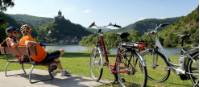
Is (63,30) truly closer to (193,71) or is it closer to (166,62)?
(166,62)

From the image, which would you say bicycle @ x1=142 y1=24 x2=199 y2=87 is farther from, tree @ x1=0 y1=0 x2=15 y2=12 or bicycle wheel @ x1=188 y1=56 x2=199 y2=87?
tree @ x1=0 y1=0 x2=15 y2=12

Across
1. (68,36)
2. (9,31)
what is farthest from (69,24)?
(9,31)

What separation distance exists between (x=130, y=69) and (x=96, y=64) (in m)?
1.41

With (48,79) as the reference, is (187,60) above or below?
above

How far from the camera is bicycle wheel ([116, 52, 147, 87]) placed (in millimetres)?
6828

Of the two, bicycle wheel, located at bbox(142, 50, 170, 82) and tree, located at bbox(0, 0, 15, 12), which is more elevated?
tree, located at bbox(0, 0, 15, 12)

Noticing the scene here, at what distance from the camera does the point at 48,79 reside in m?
8.37

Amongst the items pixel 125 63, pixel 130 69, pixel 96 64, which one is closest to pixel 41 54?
pixel 96 64

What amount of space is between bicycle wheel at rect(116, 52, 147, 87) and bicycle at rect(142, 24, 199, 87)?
2.48 feet

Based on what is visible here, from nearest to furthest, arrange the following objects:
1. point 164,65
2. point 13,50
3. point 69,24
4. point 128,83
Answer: point 128,83, point 164,65, point 13,50, point 69,24

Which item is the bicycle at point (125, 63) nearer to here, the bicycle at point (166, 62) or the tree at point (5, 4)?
the bicycle at point (166, 62)

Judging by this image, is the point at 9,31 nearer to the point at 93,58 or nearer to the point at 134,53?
the point at 93,58

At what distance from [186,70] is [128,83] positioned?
1.17 meters

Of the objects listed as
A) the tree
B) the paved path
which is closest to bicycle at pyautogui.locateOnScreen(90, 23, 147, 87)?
the paved path
